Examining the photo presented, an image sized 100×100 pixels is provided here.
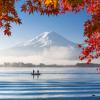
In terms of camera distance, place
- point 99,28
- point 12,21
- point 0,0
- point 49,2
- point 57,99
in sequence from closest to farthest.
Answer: point 49,2 < point 0,0 < point 12,21 < point 99,28 < point 57,99

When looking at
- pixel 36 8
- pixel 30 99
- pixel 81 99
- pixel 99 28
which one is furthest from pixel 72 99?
pixel 36 8

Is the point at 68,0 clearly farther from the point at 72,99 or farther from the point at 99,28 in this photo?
the point at 72,99

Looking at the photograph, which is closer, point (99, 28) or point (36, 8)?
point (36, 8)

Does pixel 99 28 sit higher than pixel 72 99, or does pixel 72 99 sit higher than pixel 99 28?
pixel 99 28

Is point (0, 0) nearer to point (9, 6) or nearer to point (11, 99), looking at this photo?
point (9, 6)

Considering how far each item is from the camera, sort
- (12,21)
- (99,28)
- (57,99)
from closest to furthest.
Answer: (12,21), (99,28), (57,99)

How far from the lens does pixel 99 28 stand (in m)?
14.1

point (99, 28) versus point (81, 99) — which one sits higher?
point (99, 28)

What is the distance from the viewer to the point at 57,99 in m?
49.6

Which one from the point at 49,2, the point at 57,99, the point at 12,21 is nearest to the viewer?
the point at 49,2

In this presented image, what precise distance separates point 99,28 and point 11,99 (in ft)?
123

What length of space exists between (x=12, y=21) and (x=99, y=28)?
14.2 feet

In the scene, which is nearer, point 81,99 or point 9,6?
point 9,6

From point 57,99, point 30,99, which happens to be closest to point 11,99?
point 30,99
